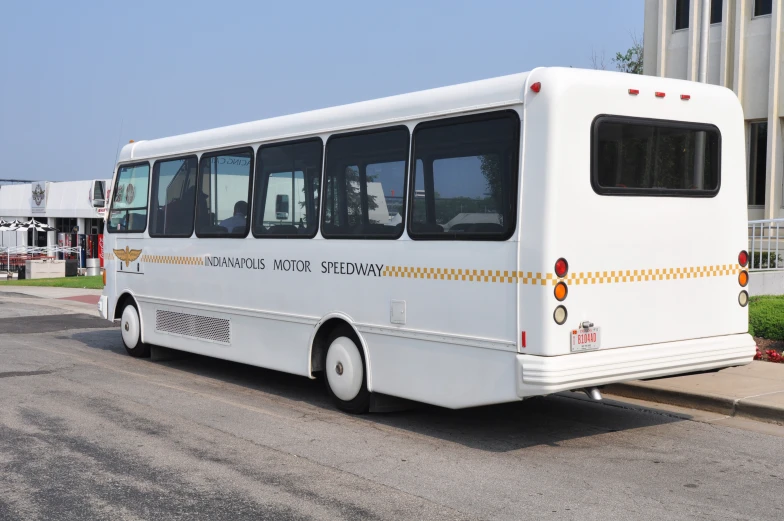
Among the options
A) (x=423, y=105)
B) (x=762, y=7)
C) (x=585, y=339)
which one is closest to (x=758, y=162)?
(x=762, y=7)

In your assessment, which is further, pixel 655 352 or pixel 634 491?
pixel 655 352

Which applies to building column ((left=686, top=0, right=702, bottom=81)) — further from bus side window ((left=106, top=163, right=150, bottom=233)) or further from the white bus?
the white bus

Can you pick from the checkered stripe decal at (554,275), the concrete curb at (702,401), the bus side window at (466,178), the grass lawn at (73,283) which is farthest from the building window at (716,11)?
the grass lawn at (73,283)

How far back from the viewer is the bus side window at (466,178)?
7145 mm

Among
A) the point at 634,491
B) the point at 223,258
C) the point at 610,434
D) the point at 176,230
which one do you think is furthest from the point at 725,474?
the point at 176,230

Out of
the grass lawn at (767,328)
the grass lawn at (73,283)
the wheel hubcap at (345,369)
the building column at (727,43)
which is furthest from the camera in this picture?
the grass lawn at (73,283)

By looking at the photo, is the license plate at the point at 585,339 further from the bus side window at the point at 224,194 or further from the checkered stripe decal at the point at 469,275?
the bus side window at the point at 224,194

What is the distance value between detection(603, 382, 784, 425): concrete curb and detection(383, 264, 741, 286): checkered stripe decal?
4.61 feet

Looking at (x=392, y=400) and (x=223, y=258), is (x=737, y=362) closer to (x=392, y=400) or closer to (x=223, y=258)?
(x=392, y=400)

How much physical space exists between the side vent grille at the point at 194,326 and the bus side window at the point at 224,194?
1028 millimetres

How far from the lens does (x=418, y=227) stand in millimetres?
7938

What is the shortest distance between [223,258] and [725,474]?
19.9 feet

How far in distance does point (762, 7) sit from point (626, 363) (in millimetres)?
16448

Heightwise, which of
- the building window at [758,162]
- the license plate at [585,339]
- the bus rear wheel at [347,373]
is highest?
the building window at [758,162]
